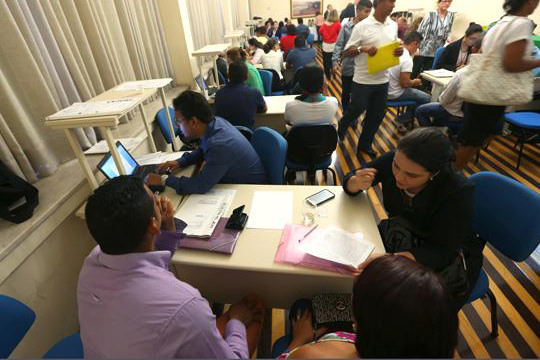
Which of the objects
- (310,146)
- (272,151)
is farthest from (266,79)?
→ (272,151)

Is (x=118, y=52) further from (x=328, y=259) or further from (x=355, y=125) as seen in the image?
(x=355, y=125)

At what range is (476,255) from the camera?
1.31 m

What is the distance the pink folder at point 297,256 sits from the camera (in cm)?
116

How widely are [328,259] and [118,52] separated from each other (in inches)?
104

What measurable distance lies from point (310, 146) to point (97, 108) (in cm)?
153

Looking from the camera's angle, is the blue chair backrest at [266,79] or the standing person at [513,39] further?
the blue chair backrest at [266,79]

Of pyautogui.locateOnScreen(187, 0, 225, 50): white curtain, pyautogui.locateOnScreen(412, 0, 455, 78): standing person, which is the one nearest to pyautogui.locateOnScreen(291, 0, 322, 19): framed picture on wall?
pyautogui.locateOnScreen(187, 0, 225, 50): white curtain

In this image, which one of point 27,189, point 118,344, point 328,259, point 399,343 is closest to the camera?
point 399,343

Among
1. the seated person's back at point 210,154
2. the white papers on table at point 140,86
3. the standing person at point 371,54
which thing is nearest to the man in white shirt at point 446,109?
the standing person at point 371,54

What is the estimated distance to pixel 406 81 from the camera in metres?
3.45

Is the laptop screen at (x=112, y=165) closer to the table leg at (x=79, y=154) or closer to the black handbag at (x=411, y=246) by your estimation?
the table leg at (x=79, y=154)

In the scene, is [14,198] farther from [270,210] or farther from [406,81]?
[406,81]

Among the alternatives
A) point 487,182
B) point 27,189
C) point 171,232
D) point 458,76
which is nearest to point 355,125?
point 458,76

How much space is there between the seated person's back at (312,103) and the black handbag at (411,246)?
1.27 meters
